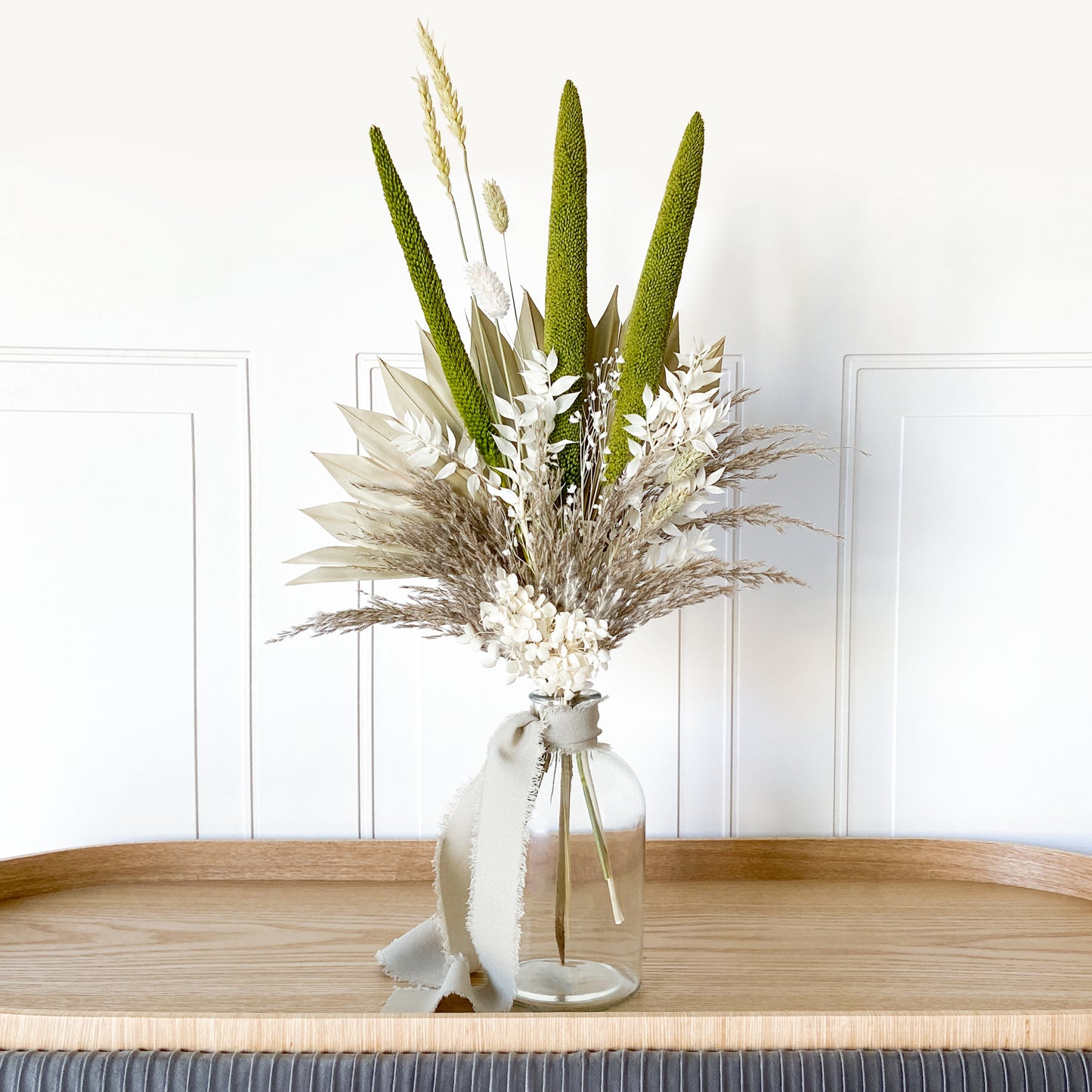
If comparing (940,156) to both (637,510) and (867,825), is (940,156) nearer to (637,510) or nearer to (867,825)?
(637,510)

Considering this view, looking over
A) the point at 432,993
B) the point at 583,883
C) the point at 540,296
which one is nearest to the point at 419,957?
the point at 432,993

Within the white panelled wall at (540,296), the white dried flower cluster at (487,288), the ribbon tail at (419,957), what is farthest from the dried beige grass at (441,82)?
the ribbon tail at (419,957)

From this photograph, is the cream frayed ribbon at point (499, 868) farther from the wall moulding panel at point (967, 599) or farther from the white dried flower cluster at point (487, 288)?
the wall moulding panel at point (967, 599)

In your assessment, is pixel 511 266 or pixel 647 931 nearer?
pixel 647 931

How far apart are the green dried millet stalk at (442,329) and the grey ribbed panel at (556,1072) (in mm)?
464

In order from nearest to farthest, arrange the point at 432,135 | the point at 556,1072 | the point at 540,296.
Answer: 1. the point at 556,1072
2. the point at 432,135
3. the point at 540,296

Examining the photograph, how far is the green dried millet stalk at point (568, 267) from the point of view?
2.48ft

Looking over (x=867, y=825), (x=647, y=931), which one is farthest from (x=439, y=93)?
(x=867, y=825)

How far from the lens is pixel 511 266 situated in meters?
1.03

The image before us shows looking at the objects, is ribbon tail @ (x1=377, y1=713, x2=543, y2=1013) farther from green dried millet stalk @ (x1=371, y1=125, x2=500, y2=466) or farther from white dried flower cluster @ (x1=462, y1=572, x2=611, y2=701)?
green dried millet stalk @ (x1=371, y1=125, x2=500, y2=466)

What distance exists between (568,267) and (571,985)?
60 centimetres

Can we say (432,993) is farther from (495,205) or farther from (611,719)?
(495,205)

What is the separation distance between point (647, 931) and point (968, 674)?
500 millimetres

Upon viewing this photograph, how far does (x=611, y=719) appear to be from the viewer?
108cm
